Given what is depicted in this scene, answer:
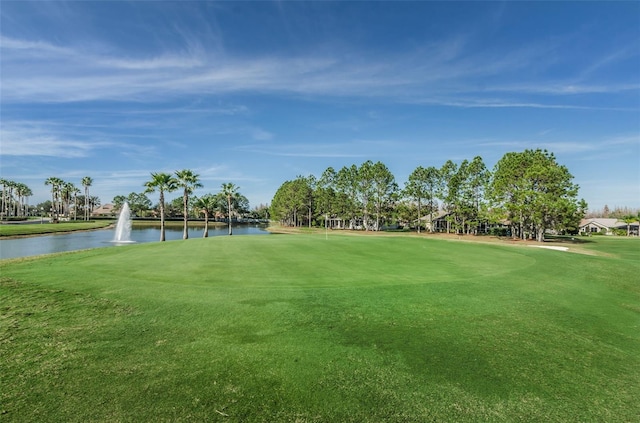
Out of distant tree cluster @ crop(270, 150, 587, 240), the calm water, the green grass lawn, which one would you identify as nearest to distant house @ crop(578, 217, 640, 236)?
distant tree cluster @ crop(270, 150, 587, 240)

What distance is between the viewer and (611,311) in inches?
376

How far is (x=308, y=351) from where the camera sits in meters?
5.84

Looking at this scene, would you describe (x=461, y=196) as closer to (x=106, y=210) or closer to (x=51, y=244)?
(x=51, y=244)

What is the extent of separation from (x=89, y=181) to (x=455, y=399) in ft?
445

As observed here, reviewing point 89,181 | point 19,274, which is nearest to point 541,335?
point 19,274

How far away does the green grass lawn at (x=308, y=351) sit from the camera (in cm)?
426

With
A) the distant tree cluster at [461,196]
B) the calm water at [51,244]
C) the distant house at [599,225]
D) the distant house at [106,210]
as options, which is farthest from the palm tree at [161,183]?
the distant house at [106,210]

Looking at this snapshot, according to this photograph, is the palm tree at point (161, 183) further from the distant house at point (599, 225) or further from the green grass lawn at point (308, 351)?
the distant house at point (599, 225)

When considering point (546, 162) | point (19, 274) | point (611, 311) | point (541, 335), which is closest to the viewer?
point (541, 335)

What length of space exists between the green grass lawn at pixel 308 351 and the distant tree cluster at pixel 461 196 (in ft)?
129

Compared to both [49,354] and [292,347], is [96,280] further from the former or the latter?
[292,347]

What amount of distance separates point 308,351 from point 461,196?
60115mm

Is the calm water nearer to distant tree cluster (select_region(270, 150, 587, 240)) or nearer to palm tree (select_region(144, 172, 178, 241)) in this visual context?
palm tree (select_region(144, 172, 178, 241))

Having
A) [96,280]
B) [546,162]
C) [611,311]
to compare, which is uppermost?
[546,162]
